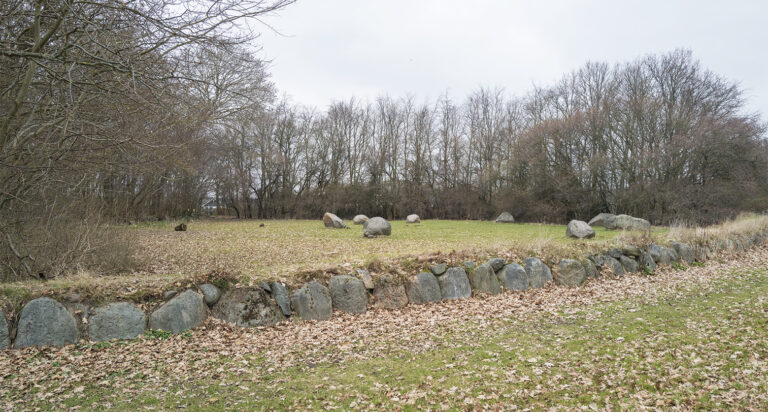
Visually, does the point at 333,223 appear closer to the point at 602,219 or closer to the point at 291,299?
the point at 602,219

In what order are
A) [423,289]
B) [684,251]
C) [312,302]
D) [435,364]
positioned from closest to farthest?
1. [435,364]
2. [312,302]
3. [423,289]
4. [684,251]

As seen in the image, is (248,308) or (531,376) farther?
(248,308)

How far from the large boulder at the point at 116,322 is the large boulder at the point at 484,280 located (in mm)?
5788

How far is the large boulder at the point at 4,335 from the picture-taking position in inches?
197

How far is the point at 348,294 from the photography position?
7027 millimetres

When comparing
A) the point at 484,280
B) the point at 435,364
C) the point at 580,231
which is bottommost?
the point at 435,364

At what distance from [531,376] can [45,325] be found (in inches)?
234

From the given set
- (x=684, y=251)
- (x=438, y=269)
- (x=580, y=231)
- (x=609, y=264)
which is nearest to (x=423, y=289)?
(x=438, y=269)

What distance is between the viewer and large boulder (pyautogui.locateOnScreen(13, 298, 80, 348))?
513 centimetres

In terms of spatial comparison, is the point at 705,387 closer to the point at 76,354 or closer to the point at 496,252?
the point at 496,252

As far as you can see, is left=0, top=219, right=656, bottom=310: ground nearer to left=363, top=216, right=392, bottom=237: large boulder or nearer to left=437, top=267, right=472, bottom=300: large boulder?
left=437, top=267, right=472, bottom=300: large boulder

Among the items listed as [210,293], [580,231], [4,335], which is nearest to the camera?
[4,335]

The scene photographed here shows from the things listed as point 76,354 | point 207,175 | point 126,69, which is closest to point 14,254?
point 76,354

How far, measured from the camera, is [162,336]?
5.57 meters
